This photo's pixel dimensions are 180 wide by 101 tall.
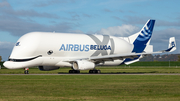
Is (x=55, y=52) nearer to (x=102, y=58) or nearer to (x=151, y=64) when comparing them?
(x=102, y=58)

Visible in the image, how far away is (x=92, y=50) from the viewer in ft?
137

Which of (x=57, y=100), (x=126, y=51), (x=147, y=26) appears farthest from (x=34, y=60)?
(x=57, y=100)

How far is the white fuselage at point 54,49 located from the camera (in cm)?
3619

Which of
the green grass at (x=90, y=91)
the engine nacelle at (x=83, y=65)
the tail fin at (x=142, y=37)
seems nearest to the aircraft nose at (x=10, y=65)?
the engine nacelle at (x=83, y=65)

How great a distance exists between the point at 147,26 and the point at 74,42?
14805 millimetres

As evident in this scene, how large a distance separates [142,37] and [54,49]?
17276 millimetres

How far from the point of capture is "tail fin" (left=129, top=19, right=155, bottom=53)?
47.9 m

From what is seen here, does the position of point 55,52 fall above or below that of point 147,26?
below

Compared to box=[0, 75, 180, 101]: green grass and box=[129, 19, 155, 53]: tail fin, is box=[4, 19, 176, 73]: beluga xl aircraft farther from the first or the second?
box=[0, 75, 180, 101]: green grass

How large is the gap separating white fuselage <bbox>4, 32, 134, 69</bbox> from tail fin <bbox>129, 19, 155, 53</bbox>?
5.80 meters

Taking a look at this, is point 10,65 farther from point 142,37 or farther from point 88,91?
point 142,37

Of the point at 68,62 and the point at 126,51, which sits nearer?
the point at 68,62

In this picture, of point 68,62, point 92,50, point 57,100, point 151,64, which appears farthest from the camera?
point 151,64

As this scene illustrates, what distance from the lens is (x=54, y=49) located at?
38000 millimetres
